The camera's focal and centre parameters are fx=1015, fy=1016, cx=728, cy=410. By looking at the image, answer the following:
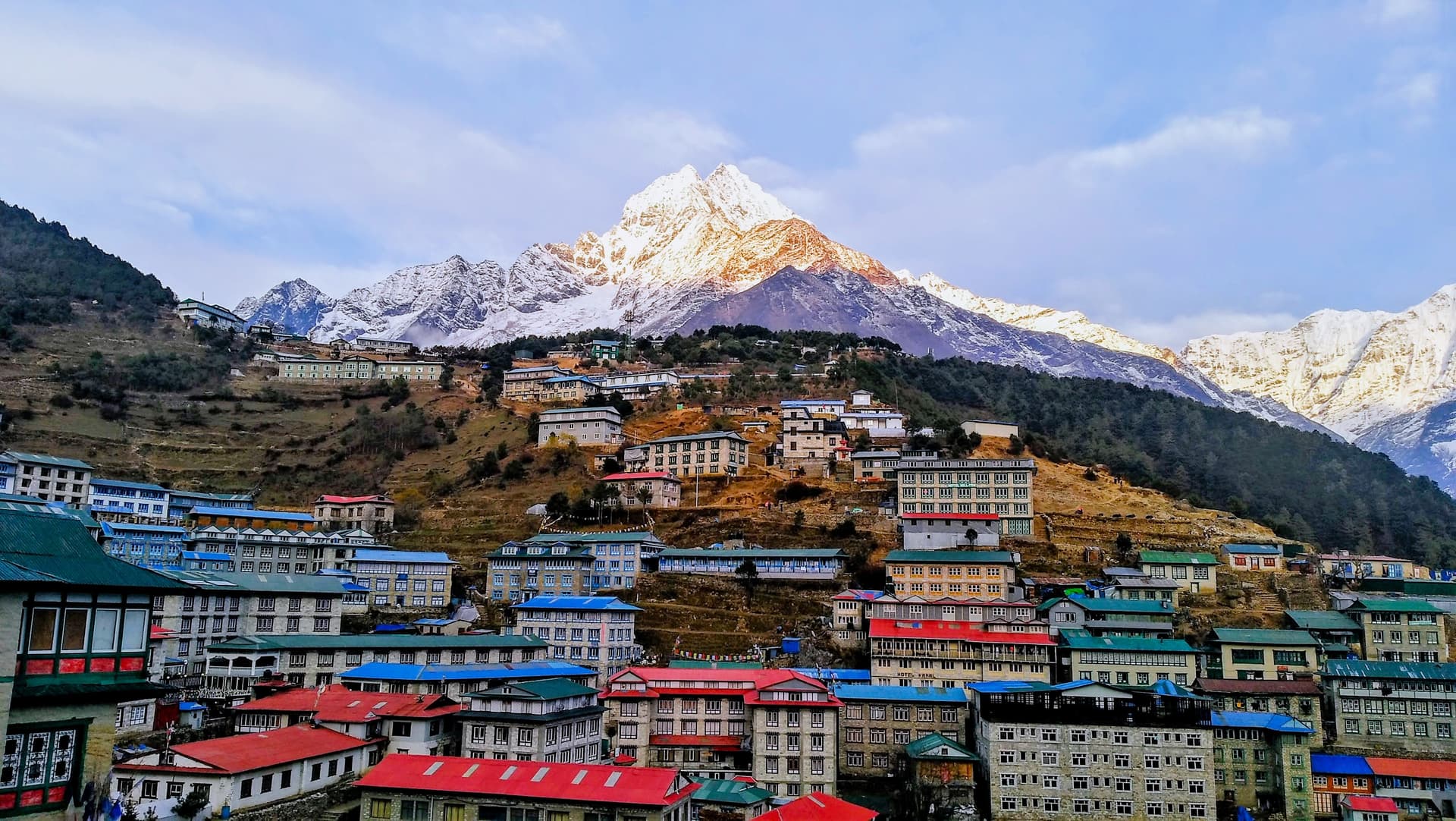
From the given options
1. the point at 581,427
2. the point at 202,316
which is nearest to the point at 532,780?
the point at 581,427

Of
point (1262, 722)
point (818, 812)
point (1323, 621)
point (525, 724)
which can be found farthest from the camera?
point (1323, 621)

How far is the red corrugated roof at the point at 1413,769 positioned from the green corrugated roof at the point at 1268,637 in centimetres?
692

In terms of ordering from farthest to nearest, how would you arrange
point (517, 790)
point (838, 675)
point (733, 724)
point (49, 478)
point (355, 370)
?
point (355, 370), point (49, 478), point (838, 675), point (733, 724), point (517, 790)

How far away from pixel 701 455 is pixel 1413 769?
53.7 m

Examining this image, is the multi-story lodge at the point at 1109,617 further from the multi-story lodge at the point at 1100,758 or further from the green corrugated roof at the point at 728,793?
the green corrugated roof at the point at 728,793

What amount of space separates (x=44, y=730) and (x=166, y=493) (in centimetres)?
7023

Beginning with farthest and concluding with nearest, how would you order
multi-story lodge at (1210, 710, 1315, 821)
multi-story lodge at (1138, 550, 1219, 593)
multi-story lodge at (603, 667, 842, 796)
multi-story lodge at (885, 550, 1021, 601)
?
multi-story lodge at (1138, 550, 1219, 593) → multi-story lodge at (885, 550, 1021, 601) → multi-story lodge at (1210, 710, 1315, 821) → multi-story lodge at (603, 667, 842, 796)

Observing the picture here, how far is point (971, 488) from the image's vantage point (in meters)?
71.8

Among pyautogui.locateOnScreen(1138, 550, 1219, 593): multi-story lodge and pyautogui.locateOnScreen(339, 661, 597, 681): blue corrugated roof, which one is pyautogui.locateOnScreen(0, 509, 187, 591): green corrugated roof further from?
pyautogui.locateOnScreen(1138, 550, 1219, 593): multi-story lodge

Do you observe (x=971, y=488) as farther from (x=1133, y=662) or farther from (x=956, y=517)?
(x=1133, y=662)

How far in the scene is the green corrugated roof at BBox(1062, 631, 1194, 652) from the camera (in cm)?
5028

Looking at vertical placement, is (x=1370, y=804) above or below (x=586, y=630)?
below

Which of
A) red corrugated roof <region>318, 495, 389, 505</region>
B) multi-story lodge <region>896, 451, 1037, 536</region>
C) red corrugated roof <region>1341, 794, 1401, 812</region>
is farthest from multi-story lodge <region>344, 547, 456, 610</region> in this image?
red corrugated roof <region>1341, 794, 1401, 812</region>

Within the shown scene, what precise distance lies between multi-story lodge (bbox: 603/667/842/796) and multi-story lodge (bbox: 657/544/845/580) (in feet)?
52.0
